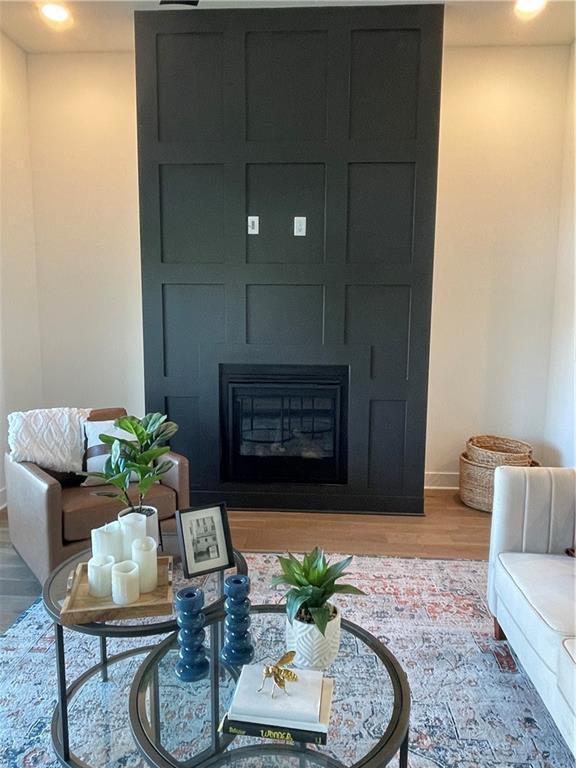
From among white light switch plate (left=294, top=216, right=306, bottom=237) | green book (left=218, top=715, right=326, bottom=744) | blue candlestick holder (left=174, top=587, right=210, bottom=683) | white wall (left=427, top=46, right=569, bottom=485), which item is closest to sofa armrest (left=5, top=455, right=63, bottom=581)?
blue candlestick holder (left=174, top=587, right=210, bottom=683)

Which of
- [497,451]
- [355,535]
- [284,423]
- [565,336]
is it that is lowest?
[355,535]

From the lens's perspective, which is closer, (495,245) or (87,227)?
(495,245)

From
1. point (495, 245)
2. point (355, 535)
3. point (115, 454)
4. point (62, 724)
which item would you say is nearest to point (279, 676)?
point (62, 724)

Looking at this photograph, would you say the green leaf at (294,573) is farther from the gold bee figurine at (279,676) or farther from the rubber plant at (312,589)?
the gold bee figurine at (279,676)

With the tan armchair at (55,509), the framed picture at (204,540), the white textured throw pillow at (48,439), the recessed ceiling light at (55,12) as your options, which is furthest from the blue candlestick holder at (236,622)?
the recessed ceiling light at (55,12)

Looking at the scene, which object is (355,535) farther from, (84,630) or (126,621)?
(84,630)

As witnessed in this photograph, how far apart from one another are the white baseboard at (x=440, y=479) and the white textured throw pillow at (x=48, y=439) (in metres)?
2.50

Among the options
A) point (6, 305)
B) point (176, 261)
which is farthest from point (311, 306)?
point (6, 305)

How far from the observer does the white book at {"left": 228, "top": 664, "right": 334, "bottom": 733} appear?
1.26 m

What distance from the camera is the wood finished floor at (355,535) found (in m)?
3.07

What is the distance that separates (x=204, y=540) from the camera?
180cm

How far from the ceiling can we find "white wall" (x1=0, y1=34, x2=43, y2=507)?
254mm

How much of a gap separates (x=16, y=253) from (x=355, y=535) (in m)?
2.95

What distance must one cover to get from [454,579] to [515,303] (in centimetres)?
208
